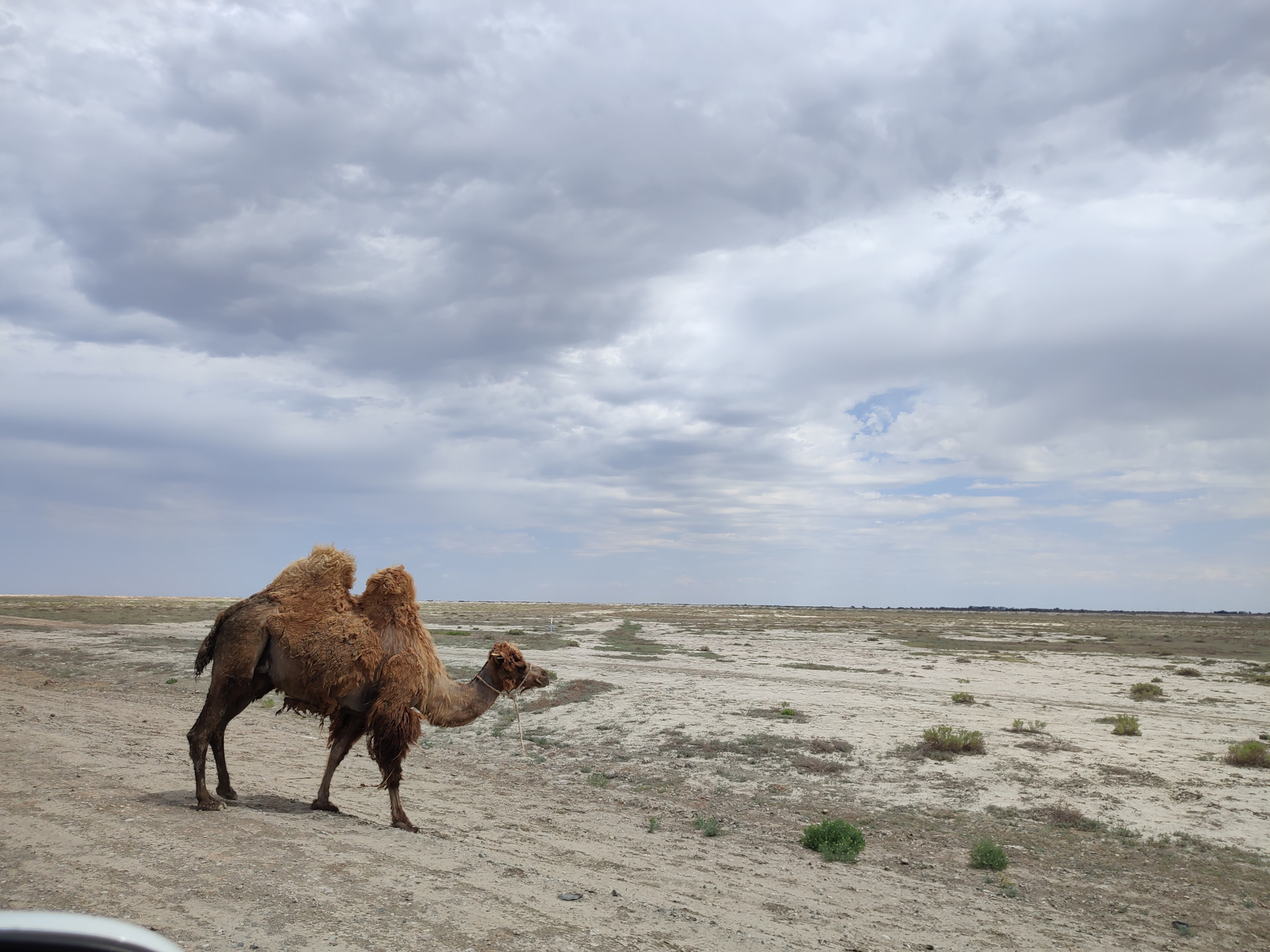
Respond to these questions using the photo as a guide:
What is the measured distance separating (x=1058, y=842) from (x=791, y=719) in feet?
27.6

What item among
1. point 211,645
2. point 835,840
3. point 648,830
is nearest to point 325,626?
point 211,645

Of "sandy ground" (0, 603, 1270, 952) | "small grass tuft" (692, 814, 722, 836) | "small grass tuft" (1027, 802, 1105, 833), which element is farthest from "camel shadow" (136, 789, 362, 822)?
"small grass tuft" (1027, 802, 1105, 833)

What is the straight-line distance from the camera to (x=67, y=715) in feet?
51.6

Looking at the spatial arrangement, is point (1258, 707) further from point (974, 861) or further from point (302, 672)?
point (302, 672)

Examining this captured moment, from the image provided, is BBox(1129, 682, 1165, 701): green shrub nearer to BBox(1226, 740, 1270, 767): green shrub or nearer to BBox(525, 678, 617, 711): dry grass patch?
BBox(1226, 740, 1270, 767): green shrub

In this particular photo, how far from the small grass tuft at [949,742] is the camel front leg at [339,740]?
11393 mm

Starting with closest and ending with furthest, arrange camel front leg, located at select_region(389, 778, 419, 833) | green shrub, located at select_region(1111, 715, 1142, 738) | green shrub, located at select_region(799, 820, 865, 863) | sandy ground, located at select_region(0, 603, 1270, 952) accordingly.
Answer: sandy ground, located at select_region(0, 603, 1270, 952)
camel front leg, located at select_region(389, 778, 419, 833)
green shrub, located at select_region(799, 820, 865, 863)
green shrub, located at select_region(1111, 715, 1142, 738)

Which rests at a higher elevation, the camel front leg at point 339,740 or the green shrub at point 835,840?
the camel front leg at point 339,740

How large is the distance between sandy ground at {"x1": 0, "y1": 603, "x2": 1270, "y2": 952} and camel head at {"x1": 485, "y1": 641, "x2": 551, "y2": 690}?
185cm

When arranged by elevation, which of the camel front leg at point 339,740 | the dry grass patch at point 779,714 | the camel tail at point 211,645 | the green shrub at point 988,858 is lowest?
the dry grass patch at point 779,714

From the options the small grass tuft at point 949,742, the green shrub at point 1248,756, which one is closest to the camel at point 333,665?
the small grass tuft at point 949,742

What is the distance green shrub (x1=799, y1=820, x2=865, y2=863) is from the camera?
9773mm

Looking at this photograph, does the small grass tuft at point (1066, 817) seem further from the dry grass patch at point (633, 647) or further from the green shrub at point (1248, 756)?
the dry grass patch at point (633, 647)

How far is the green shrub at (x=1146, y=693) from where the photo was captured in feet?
82.3
